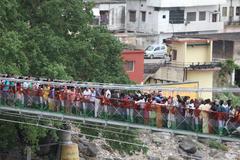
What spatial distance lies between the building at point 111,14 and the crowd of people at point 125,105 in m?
24.6

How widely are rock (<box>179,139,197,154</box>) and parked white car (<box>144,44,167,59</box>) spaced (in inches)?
328

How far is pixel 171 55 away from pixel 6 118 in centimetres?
1924

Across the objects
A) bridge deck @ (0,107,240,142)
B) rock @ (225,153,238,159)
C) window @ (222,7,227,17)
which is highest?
A: window @ (222,7,227,17)

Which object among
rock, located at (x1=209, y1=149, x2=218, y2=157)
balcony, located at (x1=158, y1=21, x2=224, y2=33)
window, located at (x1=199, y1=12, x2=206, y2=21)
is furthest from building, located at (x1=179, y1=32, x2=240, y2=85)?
rock, located at (x1=209, y1=149, x2=218, y2=157)

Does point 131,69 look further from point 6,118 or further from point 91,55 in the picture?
point 6,118

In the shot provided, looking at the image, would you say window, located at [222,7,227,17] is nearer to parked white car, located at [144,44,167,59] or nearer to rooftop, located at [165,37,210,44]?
parked white car, located at [144,44,167,59]

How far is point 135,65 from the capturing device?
1860 inches

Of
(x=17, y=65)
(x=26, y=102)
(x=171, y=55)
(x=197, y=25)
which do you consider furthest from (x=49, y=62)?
(x=197, y=25)

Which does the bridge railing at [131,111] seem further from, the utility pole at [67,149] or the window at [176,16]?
the window at [176,16]

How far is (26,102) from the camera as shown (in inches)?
1185

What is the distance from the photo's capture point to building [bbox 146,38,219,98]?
1919 inches

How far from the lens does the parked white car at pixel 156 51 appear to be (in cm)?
5147

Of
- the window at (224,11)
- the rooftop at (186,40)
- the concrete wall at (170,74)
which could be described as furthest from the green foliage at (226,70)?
the window at (224,11)

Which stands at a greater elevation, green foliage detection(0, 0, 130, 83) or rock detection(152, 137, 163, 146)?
green foliage detection(0, 0, 130, 83)
